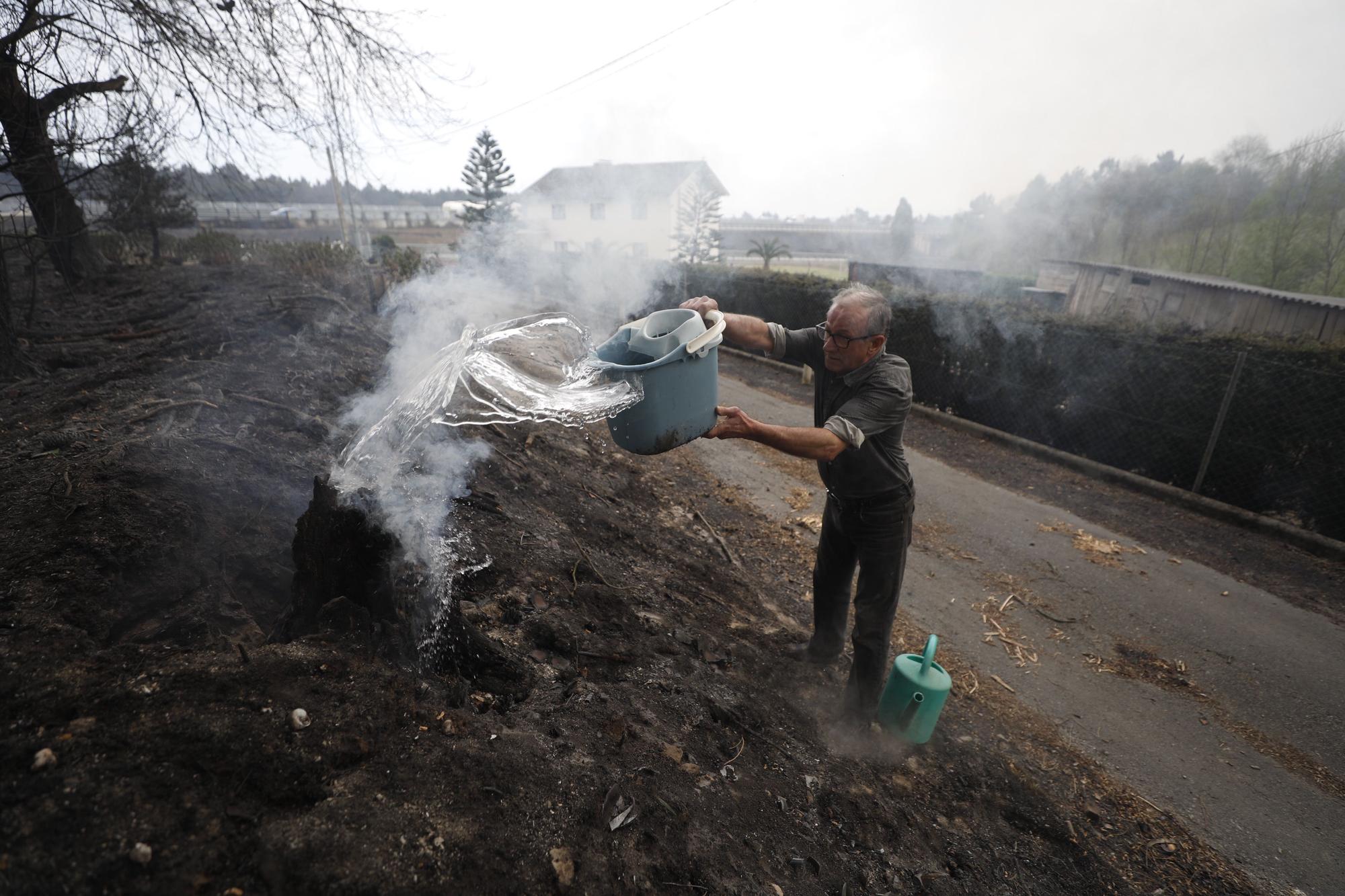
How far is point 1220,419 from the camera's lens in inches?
232

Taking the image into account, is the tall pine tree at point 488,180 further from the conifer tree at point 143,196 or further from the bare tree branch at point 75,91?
the bare tree branch at point 75,91

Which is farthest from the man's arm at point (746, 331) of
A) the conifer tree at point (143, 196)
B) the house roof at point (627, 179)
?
the house roof at point (627, 179)

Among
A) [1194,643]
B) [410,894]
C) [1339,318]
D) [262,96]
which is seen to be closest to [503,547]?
[410,894]

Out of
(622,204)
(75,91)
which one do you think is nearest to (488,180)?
(622,204)

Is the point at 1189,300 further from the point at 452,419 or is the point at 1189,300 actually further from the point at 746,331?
the point at 452,419

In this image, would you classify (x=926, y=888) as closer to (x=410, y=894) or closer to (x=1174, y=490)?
(x=410, y=894)

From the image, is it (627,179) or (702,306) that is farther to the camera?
(627,179)

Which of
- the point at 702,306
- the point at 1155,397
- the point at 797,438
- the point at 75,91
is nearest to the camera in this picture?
the point at 797,438

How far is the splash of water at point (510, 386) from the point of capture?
256cm

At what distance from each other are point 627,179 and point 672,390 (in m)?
18.3

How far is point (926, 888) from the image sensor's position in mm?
2121

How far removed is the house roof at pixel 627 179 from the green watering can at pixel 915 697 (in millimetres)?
17128

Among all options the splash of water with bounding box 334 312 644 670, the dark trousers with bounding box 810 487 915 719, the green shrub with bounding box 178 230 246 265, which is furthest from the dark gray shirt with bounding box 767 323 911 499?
the green shrub with bounding box 178 230 246 265

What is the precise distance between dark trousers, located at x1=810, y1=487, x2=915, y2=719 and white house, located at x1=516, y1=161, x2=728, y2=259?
15.1 meters
